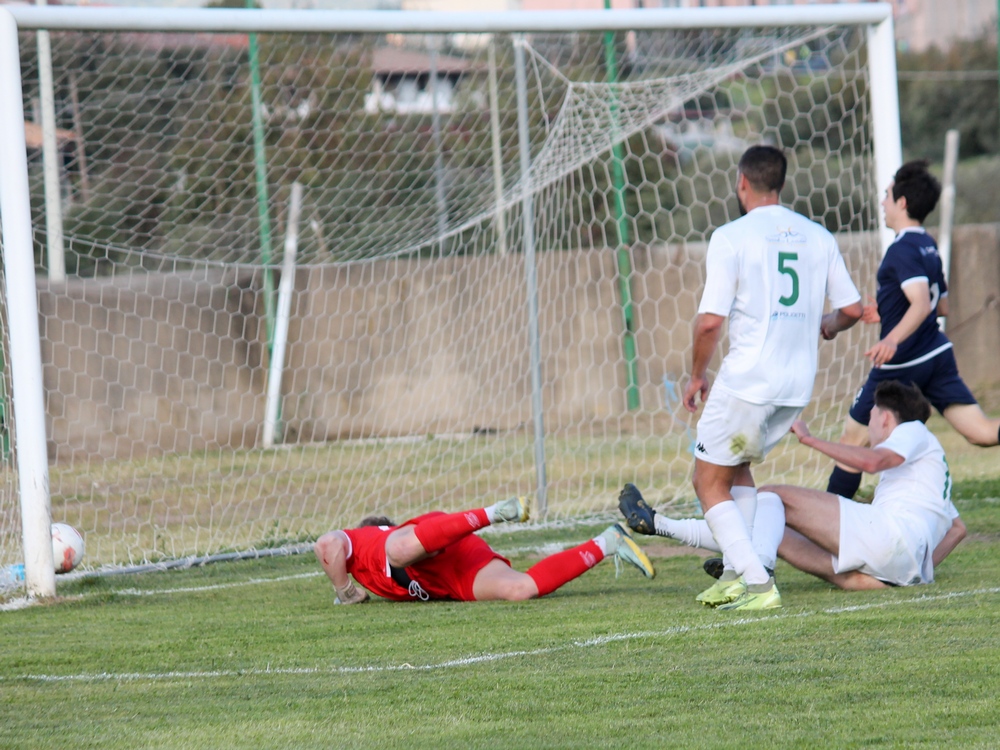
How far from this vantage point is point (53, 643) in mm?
4953

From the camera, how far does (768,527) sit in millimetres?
5207

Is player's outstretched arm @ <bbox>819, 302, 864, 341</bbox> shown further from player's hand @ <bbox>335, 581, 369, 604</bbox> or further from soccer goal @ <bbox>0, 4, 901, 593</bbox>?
soccer goal @ <bbox>0, 4, 901, 593</bbox>

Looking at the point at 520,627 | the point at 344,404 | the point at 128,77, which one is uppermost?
the point at 128,77

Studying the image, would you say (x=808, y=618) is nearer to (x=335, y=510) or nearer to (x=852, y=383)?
(x=335, y=510)

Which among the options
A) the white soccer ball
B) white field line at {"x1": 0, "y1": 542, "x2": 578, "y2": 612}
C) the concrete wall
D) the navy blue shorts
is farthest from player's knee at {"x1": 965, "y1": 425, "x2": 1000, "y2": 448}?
the concrete wall

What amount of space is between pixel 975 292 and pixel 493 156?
7.50 m

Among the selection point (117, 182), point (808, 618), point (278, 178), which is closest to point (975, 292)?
point (278, 178)

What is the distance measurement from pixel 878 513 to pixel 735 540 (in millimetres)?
656

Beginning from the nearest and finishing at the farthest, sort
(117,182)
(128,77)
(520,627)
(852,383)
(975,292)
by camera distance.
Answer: (520,627), (128,77), (117,182), (852,383), (975,292)

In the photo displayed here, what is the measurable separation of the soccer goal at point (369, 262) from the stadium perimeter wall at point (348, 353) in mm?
33

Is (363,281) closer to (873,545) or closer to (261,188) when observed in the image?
(261,188)

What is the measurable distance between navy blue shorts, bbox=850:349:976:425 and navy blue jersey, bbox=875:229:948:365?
0.06 m

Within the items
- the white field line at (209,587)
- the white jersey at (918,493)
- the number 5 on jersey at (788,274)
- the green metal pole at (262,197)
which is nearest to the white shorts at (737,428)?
the number 5 on jersey at (788,274)

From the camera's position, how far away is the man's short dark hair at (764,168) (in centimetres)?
512
